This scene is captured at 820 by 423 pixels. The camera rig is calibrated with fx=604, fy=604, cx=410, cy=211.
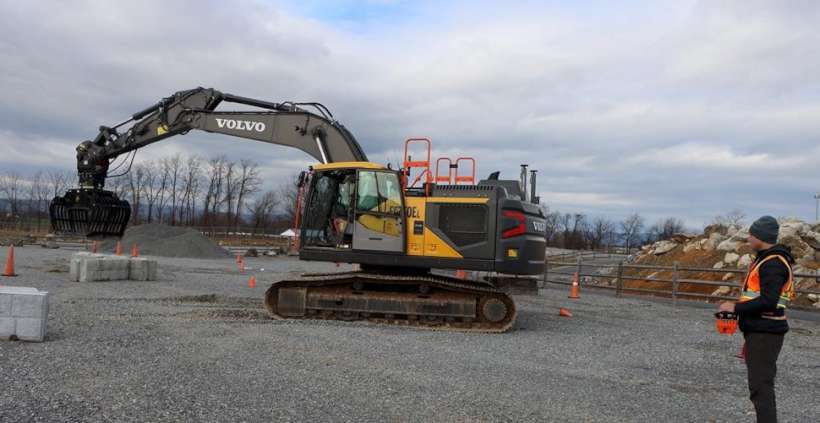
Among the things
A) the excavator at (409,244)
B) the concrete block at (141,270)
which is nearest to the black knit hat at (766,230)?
the excavator at (409,244)

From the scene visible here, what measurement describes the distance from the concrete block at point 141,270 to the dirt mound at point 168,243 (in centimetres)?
1621

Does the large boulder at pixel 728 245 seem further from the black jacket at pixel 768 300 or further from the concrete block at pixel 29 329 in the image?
the concrete block at pixel 29 329

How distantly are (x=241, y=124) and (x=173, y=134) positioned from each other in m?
1.96

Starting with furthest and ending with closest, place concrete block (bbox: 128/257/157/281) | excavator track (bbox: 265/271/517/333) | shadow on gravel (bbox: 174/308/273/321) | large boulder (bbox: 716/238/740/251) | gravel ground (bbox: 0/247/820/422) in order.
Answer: large boulder (bbox: 716/238/740/251), concrete block (bbox: 128/257/157/281), excavator track (bbox: 265/271/517/333), shadow on gravel (bbox: 174/308/273/321), gravel ground (bbox: 0/247/820/422)

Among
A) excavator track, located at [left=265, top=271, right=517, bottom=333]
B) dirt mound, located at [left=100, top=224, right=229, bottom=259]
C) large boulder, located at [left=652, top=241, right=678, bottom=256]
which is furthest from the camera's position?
dirt mound, located at [left=100, top=224, right=229, bottom=259]

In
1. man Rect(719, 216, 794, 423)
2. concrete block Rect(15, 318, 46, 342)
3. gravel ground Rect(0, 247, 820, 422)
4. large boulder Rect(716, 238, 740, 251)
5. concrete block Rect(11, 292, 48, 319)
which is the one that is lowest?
gravel ground Rect(0, 247, 820, 422)

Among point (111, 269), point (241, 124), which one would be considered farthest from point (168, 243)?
point (241, 124)

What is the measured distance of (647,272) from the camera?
25484 millimetres

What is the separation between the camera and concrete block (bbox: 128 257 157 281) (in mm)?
16672

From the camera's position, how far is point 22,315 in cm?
747

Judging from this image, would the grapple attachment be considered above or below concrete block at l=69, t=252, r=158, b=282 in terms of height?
above

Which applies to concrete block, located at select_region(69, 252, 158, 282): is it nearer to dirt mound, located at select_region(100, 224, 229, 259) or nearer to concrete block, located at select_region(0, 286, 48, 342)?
concrete block, located at select_region(0, 286, 48, 342)

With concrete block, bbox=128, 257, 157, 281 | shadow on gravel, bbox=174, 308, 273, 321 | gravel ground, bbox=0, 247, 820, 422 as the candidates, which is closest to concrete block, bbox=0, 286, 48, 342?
gravel ground, bbox=0, 247, 820, 422

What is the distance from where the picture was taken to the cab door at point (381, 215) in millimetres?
10648
